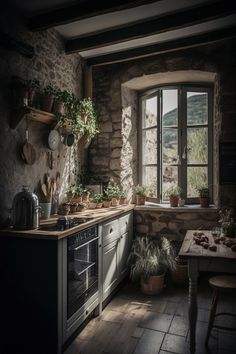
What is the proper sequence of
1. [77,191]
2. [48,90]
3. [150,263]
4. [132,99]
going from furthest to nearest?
[132,99] < [77,191] < [150,263] < [48,90]

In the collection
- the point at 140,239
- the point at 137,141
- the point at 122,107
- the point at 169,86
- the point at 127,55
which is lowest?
the point at 140,239

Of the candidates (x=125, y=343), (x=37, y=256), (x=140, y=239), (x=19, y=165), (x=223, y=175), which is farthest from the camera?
(x=140, y=239)

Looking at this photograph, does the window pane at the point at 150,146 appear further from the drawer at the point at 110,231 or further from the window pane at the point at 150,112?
the drawer at the point at 110,231

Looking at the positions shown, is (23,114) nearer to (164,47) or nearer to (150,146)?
(164,47)

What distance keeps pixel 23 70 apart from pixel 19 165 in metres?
0.92

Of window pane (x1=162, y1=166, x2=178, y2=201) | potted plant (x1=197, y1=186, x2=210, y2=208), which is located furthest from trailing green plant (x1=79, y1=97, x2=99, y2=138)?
potted plant (x1=197, y1=186, x2=210, y2=208)

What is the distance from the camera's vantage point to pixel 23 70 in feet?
9.23

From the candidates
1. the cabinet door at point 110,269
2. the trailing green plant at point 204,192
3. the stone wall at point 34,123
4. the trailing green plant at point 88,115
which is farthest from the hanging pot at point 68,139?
the trailing green plant at point 204,192

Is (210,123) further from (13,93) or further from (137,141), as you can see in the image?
(13,93)

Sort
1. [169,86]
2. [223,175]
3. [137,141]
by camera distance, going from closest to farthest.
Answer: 1. [223,175]
2. [169,86]
3. [137,141]

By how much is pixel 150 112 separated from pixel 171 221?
1723 mm

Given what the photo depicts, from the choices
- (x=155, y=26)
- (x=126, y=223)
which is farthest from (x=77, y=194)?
(x=155, y=26)

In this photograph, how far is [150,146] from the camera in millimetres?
4578

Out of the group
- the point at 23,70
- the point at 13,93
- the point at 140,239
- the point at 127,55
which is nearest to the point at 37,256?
the point at 13,93
